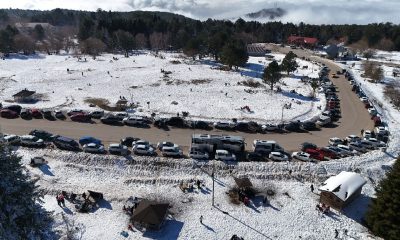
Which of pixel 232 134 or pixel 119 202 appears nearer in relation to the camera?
pixel 119 202

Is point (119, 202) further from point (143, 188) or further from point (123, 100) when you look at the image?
point (123, 100)

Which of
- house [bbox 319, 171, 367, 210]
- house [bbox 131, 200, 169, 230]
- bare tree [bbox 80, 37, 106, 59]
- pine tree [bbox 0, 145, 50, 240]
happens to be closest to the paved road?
house [bbox 319, 171, 367, 210]

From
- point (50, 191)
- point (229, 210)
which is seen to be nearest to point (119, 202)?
point (50, 191)

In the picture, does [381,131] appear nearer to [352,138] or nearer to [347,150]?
[352,138]

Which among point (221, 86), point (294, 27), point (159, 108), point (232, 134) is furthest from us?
point (294, 27)

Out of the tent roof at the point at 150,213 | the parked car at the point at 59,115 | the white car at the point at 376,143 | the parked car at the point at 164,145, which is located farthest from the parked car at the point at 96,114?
the white car at the point at 376,143

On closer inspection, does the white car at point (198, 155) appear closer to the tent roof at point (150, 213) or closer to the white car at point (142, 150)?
the white car at point (142, 150)
